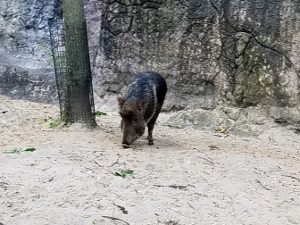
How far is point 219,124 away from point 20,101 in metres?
3.37

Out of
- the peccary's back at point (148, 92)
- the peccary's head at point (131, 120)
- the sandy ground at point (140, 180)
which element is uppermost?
the peccary's back at point (148, 92)

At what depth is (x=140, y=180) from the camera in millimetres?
6336

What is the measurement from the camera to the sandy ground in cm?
558

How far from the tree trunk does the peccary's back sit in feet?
2.20

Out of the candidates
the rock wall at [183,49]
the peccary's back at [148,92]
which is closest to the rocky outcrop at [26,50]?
the rock wall at [183,49]

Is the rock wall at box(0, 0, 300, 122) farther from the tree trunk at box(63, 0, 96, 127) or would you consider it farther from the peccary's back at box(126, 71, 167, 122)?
the tree trunk at box(63, 0, 96, 127)

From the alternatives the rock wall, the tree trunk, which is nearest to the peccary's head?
the tree trunk

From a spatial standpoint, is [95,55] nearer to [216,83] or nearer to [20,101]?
[20,101]

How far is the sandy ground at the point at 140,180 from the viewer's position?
18.3 feet

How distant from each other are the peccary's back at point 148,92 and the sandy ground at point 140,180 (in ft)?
1.52

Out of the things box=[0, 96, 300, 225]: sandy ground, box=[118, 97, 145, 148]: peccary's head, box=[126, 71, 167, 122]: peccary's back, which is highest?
box=[126, 71, 167, 122]: peccary's back

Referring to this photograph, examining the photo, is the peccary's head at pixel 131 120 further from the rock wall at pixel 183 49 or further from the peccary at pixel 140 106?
the rock wall at pixel 183 49

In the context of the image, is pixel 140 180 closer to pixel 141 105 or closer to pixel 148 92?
pixel 141 105

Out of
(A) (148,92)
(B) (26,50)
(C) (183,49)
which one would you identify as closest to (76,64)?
(A) (148,92)
